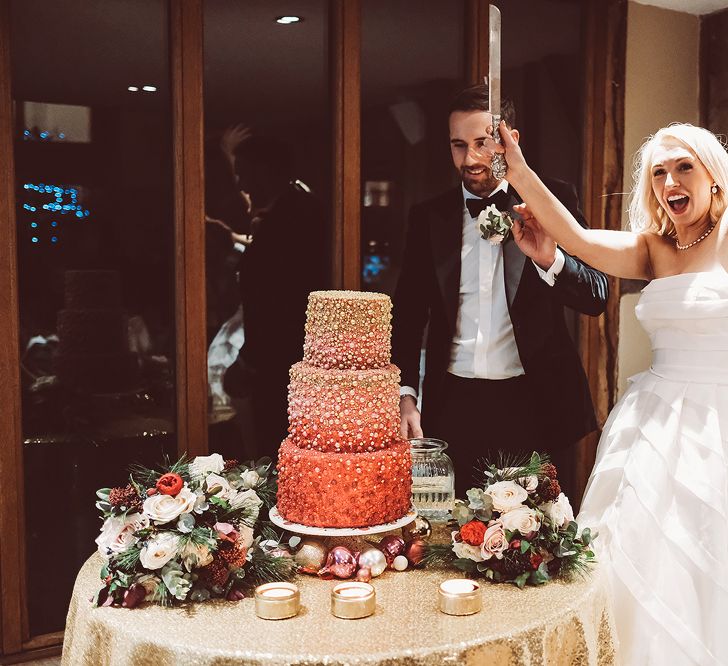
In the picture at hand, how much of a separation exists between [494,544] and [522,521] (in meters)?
0.07

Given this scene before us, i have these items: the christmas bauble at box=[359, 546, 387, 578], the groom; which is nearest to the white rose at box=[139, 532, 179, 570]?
the christmas bauble at box=[359, 546, 387, 578]

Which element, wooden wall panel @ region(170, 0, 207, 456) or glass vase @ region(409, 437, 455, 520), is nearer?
glass vase @ region(409, 437, 455, 520)

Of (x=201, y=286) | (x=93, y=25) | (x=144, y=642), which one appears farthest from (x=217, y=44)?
(x=144, y=642)

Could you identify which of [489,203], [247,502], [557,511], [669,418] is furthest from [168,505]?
[489,203]

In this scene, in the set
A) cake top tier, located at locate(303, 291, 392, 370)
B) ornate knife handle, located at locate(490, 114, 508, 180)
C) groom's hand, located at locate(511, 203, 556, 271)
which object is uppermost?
ornate knife handle, located at locate(490, 114, 508, 180)

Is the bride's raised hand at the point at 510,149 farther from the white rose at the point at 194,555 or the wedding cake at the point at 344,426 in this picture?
the white rose at the point at 194,555

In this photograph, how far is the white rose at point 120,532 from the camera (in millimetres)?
1591

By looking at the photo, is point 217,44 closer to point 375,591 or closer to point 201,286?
point 201,286

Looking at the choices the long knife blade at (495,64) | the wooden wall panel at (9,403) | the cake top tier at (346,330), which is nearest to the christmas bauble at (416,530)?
the cake top tier at (346,330)

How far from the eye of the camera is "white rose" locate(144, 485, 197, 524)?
1565 mm

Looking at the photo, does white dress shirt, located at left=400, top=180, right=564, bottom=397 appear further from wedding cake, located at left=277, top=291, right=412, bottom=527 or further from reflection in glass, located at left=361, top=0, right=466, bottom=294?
wedding cake, located at left=277, top=291, right=412, bottom=527

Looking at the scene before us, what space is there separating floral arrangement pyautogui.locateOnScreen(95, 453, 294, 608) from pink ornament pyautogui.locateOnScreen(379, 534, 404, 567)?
20 cm

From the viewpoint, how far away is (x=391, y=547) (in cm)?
173

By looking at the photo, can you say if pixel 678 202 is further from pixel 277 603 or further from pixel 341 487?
pixel 277 603
